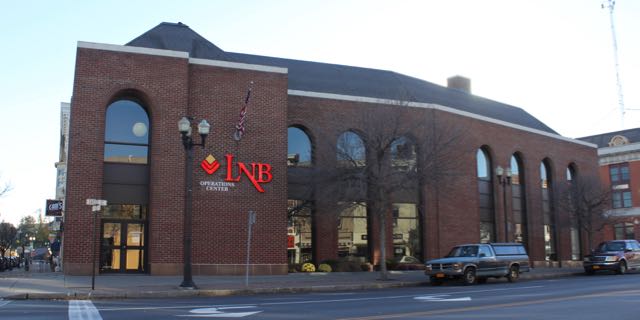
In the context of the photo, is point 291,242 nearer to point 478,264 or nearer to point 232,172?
point 232,172

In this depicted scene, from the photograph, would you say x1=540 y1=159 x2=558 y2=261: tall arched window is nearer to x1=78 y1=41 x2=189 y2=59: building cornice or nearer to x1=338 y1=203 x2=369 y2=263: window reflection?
x1=338 y1=203 x2=369 y2=263: window reflection

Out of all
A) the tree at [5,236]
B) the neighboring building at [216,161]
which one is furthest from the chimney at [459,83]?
the tree at [5,236]

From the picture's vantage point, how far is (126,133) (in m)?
24.4

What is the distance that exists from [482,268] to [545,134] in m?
19.9

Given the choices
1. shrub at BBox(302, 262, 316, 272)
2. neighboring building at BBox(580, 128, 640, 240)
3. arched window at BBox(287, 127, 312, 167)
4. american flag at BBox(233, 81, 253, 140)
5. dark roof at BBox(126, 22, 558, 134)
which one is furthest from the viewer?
neighboring building at BBox(580, 128, 640, 240)

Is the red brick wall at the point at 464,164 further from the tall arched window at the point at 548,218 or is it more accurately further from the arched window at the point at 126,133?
the arched window at the point at 126,133

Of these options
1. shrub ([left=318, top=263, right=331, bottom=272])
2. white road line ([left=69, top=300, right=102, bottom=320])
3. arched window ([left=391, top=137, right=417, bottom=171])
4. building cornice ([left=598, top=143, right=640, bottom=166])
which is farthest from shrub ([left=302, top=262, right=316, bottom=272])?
building cornice ([left=598, top=143, right=640, bottom=166])

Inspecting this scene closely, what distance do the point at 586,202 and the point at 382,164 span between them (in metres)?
18.2

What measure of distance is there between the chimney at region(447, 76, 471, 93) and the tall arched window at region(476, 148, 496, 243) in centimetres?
976

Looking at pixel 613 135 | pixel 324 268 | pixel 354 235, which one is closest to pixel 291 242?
pixel 324 268

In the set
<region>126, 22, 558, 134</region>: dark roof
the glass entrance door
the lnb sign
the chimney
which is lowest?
the glass entrance door

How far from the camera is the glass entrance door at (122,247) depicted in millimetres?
23422

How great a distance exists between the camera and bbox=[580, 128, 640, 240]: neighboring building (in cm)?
6638

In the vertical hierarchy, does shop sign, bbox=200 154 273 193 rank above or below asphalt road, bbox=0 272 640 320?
above
